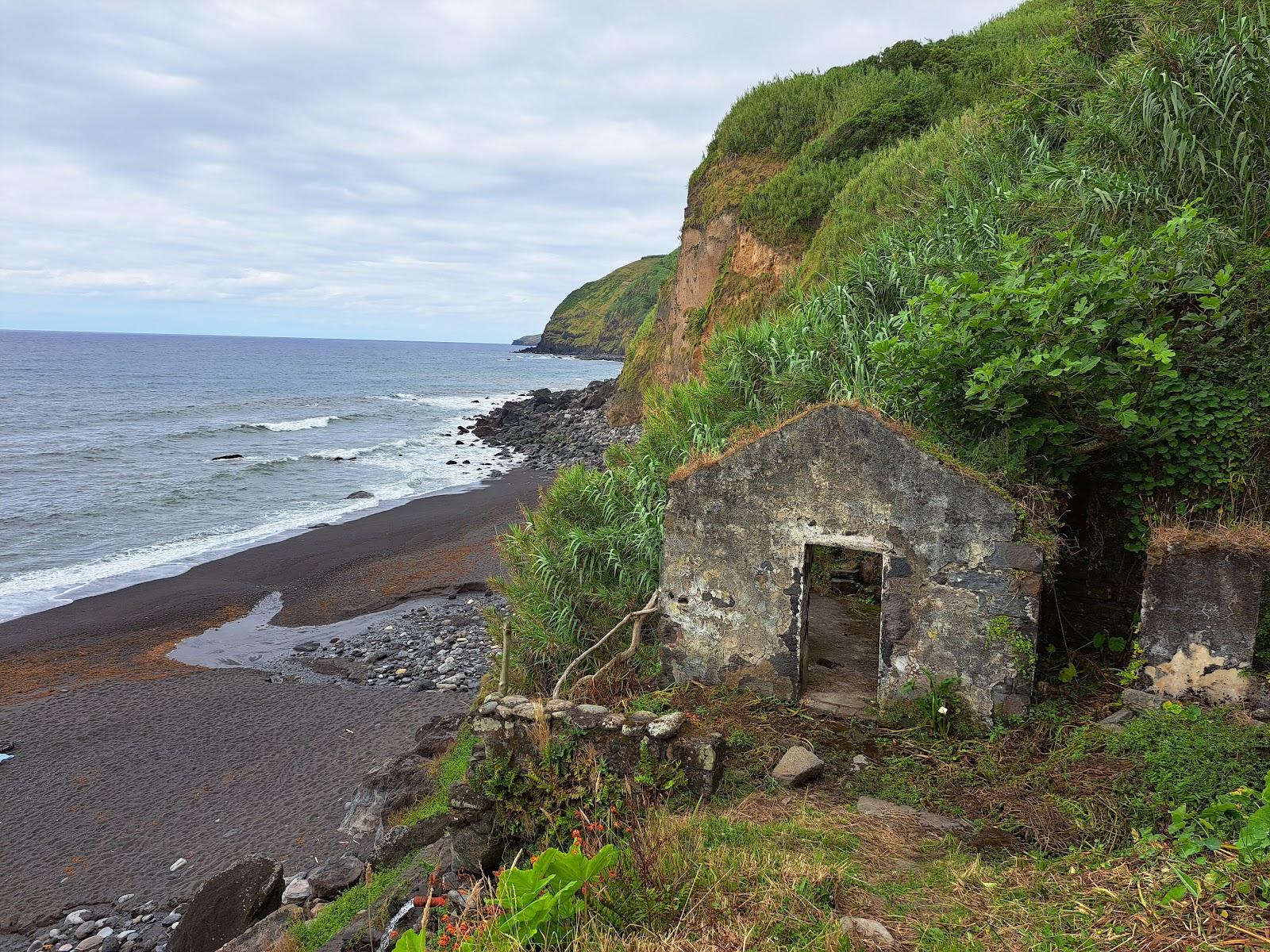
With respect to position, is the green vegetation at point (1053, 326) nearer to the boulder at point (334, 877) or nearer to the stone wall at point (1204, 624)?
the stone wall at point (1204, 624)

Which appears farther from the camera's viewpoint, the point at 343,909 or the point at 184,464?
the point at 184,464

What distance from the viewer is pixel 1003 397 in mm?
6719

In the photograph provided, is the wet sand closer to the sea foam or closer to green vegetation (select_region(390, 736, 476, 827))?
green vegetation (select_region(390, 736, 476, 827))

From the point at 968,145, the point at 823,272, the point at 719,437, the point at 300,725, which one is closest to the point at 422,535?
the point at 300,725

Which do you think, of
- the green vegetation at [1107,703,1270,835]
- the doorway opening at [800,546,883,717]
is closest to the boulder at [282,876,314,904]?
the doorway opening at [800,546,883,717]

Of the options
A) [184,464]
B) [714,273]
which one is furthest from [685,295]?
[184,464]

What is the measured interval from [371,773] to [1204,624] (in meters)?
10.3

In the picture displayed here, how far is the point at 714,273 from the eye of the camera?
2622 centimetres

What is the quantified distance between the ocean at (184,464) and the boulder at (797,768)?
20.4 meters

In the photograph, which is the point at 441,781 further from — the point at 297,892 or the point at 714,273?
the point at 714,273

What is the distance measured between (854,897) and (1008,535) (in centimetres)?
334

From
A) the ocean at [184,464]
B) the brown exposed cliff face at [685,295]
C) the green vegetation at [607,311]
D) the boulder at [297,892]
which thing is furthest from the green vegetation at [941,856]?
the green vegetation at [607,311]

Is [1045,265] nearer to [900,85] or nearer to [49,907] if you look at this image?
[49,907]

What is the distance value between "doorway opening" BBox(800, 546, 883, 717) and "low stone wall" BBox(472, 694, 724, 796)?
1.78m
